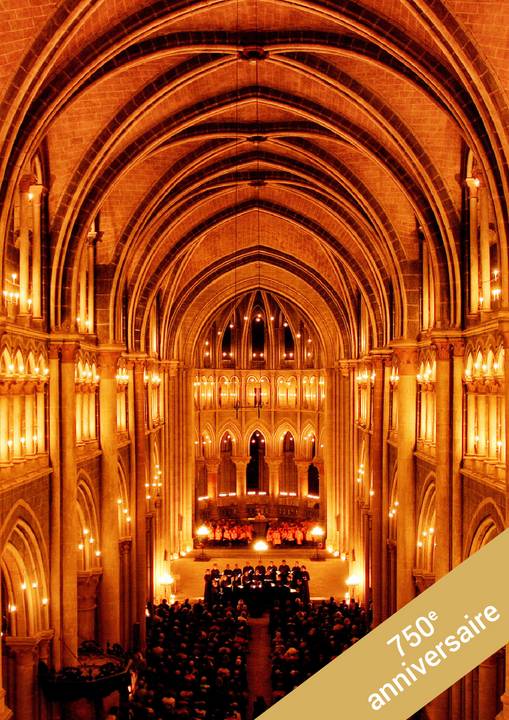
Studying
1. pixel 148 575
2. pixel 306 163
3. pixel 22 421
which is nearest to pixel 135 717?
pixel 22 421

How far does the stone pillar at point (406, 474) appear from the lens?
28.4 meters

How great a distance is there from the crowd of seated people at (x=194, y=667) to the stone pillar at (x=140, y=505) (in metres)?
1.17

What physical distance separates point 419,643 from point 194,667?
2198 cm

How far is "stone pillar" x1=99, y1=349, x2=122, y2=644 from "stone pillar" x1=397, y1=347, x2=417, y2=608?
967cm

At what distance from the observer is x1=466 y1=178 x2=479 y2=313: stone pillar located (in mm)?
22469

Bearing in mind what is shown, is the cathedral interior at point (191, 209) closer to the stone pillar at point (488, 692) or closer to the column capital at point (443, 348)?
the stone pillar at point (488, 692)

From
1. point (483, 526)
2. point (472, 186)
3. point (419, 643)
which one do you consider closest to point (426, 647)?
point (419, 643)

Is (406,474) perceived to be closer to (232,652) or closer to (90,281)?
(232,652)

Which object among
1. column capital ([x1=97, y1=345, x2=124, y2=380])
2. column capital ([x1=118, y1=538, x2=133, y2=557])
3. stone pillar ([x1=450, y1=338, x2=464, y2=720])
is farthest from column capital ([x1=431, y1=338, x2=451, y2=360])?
column capital ([x1=118, y1=538, x2=133, y2=557])

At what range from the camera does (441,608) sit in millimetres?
6672

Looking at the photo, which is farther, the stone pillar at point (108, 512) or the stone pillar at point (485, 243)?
the stone pillar at point (108, 512)

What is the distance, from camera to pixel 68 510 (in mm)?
23188

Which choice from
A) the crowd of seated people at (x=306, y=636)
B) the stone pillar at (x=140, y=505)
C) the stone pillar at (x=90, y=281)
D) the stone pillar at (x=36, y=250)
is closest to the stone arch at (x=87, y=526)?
the stone pillar at (x=140, y=505)

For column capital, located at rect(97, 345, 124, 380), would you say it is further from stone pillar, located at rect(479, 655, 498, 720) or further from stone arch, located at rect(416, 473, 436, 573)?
stone pillar, located at rect(479, 655, 498, 720)
